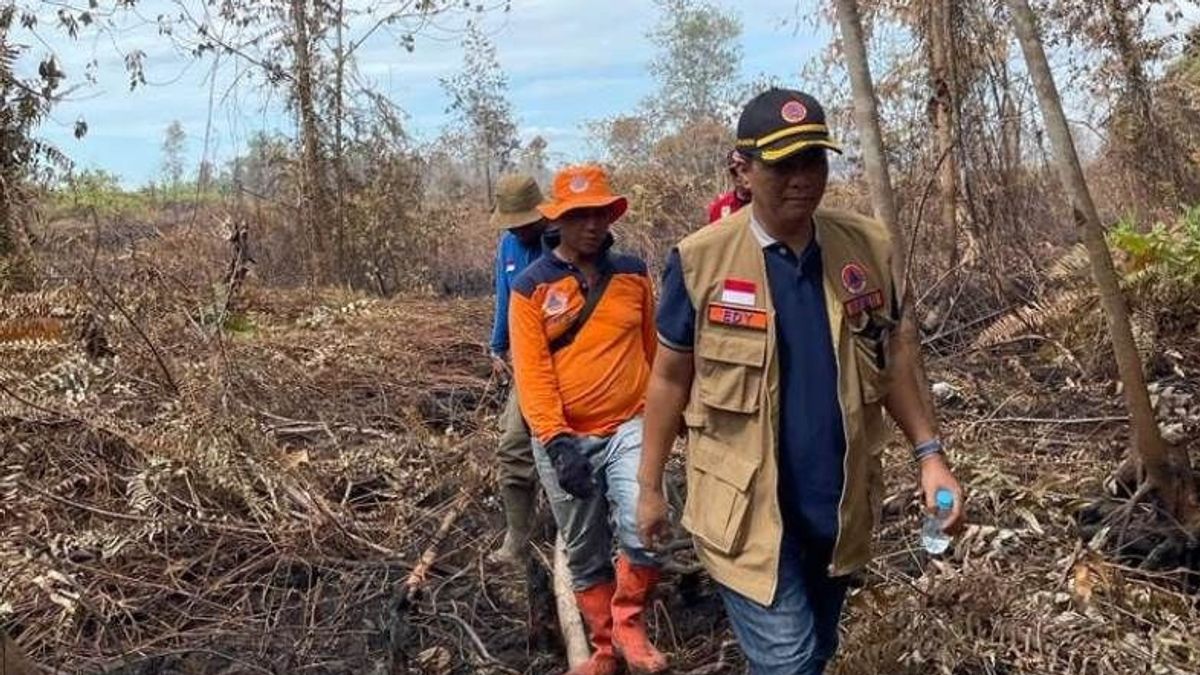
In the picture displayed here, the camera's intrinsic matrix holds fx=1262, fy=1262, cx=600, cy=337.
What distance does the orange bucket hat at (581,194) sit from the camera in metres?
3.94

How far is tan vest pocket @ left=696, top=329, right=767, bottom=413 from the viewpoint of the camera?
9.02 ft

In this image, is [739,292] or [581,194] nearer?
[739,292]

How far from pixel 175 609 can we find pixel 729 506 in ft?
10.7

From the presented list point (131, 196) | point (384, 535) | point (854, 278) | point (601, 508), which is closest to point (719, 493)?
point (854, 278)

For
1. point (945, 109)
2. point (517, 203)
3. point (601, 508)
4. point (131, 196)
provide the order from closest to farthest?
point (601, 508) < point (517, 203) < point (945, 109) < point (131, 196)

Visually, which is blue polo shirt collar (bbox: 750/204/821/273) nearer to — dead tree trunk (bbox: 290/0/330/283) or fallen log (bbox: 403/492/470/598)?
fallen log (bbox: 403/492/470/598)

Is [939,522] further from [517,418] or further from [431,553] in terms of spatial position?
[431,553]

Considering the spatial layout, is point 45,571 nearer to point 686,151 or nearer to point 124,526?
point 124,526

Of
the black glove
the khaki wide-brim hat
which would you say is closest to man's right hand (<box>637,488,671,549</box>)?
the black glove

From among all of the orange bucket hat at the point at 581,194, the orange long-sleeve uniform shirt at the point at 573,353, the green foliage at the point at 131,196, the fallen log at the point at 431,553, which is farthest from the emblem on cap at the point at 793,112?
the green foliage at the point at 131,196

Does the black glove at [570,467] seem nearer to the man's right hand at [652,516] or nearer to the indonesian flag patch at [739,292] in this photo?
the man's right hand at [652,516]

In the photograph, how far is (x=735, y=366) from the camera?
2773 mm

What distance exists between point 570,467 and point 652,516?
832 millimetres

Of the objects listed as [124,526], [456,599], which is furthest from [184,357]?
[456,599]
